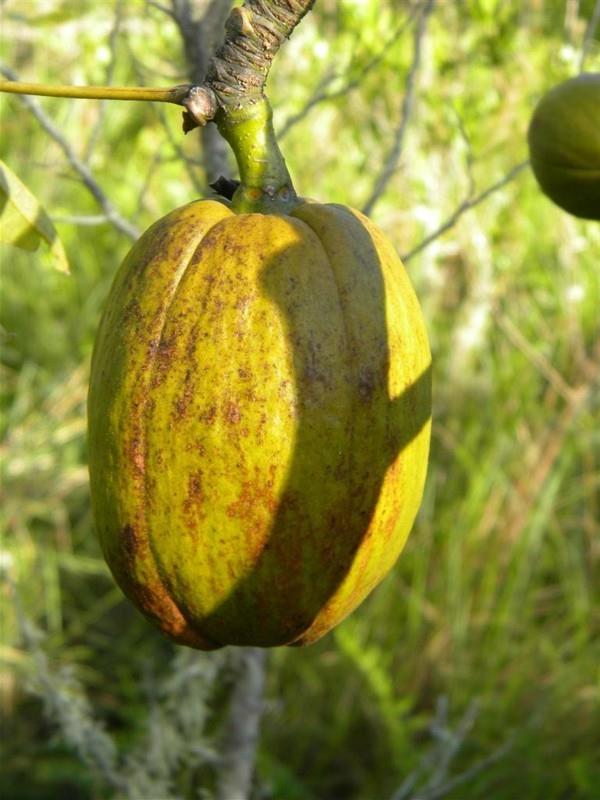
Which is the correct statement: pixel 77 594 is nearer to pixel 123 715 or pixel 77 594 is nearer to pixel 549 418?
pixel 123 715

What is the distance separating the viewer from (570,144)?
1.02 meters

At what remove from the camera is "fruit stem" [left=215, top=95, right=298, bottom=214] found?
91cm

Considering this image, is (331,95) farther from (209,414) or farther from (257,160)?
(209,414)

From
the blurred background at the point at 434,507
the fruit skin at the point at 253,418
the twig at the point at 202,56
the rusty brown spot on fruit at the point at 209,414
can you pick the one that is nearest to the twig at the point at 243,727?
the blurred background at the point at 434,507

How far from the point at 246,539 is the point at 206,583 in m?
0.05

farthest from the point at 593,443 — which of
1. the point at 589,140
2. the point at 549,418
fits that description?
the point at 589,140

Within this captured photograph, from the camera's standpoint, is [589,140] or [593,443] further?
[593,443]

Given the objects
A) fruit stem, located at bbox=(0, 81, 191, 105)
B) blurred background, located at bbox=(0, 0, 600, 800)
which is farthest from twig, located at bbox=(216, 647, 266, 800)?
fruit stem, located at bbox=(0, 81, 191, 105)

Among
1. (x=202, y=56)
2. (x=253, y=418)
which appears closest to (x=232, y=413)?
(x=253, y=418)

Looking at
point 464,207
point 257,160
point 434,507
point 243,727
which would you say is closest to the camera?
point 257,160

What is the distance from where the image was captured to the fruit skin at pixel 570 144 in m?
1.01

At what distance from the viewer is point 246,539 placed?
0.86 meters

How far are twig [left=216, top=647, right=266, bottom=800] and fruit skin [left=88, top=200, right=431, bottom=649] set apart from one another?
3.18 feet

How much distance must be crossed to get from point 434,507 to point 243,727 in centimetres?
186
